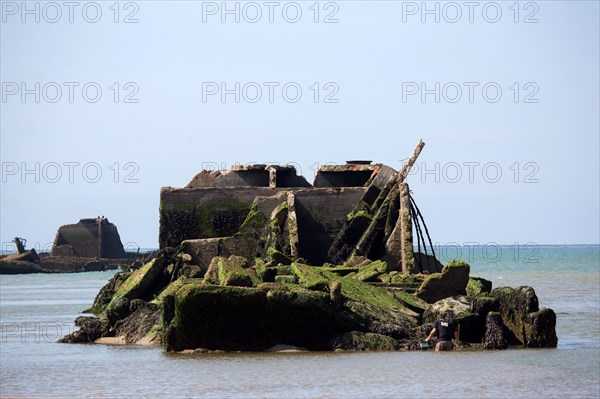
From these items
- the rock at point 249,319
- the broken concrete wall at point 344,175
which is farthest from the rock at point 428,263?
the rock at point 249,319

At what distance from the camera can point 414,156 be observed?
30.0 meters

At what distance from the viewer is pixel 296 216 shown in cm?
2978

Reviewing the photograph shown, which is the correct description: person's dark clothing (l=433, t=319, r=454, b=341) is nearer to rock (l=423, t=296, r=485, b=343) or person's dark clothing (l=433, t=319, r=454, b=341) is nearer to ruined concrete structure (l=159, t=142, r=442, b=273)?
rock (l=423, t=296, r=485, b=343)

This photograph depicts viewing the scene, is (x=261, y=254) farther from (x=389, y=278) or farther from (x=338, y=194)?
(x=389, y=278)

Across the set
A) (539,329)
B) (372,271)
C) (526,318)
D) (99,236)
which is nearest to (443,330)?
(526,318)

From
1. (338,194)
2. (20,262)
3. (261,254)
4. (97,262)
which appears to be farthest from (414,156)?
(20,262)

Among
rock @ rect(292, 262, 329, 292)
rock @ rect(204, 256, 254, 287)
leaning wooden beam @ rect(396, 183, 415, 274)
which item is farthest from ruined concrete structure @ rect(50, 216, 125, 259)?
rock @ rect(292, 262, 329, 292)

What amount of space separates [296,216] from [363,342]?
775cm

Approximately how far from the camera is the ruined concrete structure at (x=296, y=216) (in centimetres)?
2903

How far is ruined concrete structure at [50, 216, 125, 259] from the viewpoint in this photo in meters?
94.3

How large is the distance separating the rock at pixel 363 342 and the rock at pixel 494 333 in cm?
159

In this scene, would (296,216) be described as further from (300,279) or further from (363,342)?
(363,342)

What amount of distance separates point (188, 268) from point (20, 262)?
68.3 meters

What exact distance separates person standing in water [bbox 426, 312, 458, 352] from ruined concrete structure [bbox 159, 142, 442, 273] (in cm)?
461
